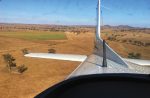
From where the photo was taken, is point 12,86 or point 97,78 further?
point 12,86

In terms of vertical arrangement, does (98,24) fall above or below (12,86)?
above

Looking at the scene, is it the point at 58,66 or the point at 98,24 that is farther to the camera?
the point at 58,66

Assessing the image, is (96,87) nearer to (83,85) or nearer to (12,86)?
(83,85)

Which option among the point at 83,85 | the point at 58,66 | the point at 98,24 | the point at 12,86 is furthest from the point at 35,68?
the point at 83,85

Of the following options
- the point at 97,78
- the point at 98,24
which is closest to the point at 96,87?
the point at 97,78

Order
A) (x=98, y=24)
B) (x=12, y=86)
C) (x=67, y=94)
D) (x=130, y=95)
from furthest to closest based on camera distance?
(x=98, y=24), (x=12, y=86), (x=67, y=94), (x=130, y=95)

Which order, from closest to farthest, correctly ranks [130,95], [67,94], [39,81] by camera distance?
[130,95] → [67,94] → [39,81]

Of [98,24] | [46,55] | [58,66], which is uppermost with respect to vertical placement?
[98,24]

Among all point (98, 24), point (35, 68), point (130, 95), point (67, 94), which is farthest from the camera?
point (35, 68)

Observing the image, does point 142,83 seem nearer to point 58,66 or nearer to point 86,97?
point 86,97
